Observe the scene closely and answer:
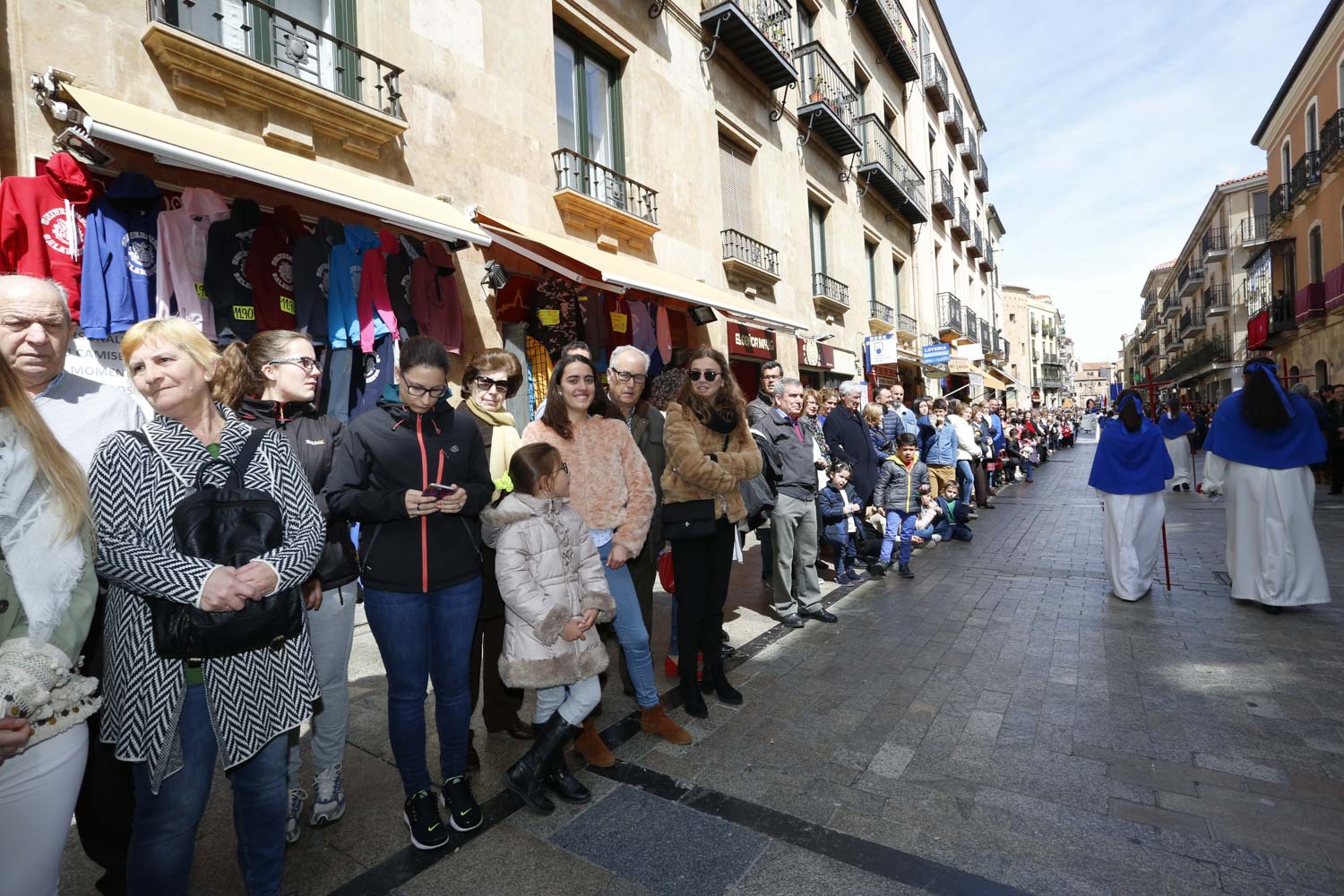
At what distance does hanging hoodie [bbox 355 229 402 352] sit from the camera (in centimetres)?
540

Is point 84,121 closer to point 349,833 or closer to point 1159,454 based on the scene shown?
point 349,833

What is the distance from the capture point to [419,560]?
264 cm

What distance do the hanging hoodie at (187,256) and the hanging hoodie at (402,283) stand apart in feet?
4.02

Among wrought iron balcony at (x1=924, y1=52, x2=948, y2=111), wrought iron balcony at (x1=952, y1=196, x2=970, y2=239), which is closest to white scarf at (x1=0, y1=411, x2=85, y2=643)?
wrought iron balcony at (x1=924, y1=52, x2=948, y2=111)

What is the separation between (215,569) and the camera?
184 cm

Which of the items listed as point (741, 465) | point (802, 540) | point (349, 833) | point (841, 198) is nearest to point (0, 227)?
point (349, 833)

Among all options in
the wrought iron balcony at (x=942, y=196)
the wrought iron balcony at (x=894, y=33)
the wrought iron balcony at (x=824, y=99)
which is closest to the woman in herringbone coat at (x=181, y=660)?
the wrought iron balcony at (x=824, y=99)

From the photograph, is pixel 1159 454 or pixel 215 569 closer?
pixel 215 569

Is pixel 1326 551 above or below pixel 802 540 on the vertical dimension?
below

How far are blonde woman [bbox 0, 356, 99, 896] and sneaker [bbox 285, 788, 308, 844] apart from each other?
1106mm

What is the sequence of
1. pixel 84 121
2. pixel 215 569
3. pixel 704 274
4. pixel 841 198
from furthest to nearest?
pixel 841 198 → pixel 704 274 → pixel 84 121 → pixel 215 569

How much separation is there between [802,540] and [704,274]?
6478mm

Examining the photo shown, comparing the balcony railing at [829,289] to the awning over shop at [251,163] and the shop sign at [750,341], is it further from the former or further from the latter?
the awning over shop at [251,163]

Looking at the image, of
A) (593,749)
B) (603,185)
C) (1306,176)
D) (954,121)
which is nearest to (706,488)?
(593,749)
